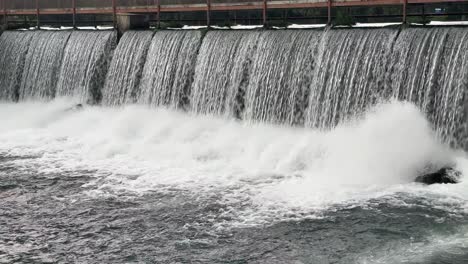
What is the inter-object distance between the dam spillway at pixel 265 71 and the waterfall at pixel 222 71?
0.11ft

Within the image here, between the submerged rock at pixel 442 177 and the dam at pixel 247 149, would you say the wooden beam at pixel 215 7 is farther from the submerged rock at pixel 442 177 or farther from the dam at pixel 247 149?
the submerged rock at pixel 442 177

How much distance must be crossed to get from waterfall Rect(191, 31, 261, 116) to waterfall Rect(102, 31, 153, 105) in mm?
3284

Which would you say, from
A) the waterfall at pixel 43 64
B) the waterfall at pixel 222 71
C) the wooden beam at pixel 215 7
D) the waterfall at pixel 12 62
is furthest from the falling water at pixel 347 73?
the waterfall at pixel 12 62

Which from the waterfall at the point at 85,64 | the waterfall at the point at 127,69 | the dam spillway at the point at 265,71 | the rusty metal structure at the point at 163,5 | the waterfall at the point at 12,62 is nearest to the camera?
the dam spillway at the point at 265,71

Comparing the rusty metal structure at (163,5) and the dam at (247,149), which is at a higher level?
the rusty metal structure at (163,5)

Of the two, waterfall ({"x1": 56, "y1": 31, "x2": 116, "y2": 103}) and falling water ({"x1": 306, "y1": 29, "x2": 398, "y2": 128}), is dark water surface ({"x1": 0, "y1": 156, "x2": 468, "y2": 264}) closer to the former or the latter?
falling water ({"x1": 306, "y1": 29, "x2": 398, "y2": 128})

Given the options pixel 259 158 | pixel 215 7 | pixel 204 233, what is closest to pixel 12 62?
pixel 215 7

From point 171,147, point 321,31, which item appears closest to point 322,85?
point 321,31

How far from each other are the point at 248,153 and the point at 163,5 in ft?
34.9

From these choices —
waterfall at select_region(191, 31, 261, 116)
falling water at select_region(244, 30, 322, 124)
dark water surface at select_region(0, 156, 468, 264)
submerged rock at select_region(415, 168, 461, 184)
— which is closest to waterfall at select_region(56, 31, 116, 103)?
waterfall at select_region(191, 31, 261, 116)

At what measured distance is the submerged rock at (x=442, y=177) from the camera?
1427cm

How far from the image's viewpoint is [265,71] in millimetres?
20062

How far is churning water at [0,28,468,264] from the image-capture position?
38.5 feet

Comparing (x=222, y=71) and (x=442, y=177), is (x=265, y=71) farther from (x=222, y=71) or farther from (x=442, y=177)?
(x=442, y=177)
